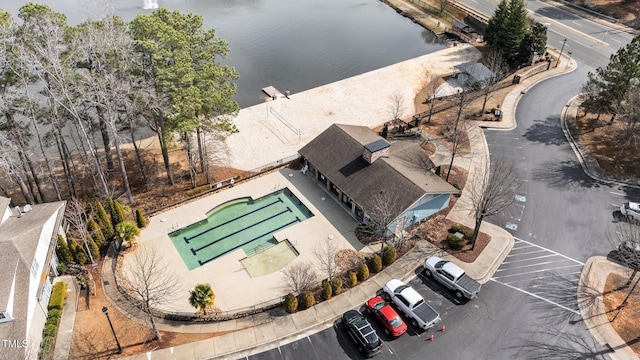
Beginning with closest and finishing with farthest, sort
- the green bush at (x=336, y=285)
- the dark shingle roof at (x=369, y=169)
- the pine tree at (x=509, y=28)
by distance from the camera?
the green bush at (x=336, y=285)
the dark shingle roof at (x=369, y=169)
the pine tree at (x=509, y=28)

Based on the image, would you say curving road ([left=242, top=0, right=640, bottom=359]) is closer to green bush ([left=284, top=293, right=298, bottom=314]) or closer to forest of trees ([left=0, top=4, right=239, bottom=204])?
green bush ([left=284, top=293, right=298, bottom=314])

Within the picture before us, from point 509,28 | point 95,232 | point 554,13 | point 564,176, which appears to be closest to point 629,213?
point 564,176

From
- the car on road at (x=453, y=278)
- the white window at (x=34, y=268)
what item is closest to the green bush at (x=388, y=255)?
the car on road at (x=453, y=278)

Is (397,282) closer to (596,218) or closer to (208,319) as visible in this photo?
(208,319)

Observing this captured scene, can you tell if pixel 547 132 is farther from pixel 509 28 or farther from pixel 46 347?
pixel 46 347

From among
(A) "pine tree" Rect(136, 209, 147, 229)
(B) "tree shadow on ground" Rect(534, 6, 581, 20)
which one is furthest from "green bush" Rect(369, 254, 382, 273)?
(B) "tree shadow on ground" Rect(534, 6, 581, 20)

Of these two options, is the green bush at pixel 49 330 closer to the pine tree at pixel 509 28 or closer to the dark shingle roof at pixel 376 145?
the dark shingle roof at pixel 376 145
